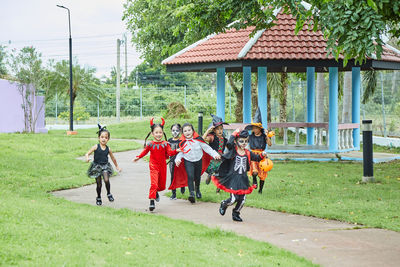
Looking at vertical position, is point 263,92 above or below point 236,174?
above

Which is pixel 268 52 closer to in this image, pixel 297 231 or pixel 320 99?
pixel 320 99

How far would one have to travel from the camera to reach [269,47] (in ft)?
54.4

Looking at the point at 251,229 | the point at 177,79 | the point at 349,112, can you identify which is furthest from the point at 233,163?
the point at 177,79

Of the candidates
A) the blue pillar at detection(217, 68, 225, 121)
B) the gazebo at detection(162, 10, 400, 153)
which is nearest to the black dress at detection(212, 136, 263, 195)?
the gazebo at detection(162, 10, 400, 153)

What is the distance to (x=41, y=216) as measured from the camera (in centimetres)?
715

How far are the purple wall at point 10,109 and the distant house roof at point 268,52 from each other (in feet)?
45.2

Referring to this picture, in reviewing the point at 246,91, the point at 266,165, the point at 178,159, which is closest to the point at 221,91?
the point at 246,91

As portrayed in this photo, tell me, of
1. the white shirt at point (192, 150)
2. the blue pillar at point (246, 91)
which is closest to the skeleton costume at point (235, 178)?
the white shirt at point (192, 150)

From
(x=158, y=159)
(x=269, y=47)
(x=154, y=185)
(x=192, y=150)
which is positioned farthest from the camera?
(x=269, y=47)

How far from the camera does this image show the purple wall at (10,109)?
92.7ft

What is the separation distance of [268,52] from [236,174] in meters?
8.87

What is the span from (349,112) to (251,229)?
1706 centimetres

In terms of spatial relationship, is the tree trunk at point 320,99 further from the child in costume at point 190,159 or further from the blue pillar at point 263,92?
the child in costume at point 190,159

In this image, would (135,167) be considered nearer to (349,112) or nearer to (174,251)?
(174,251)
